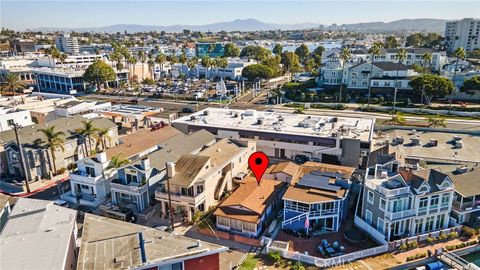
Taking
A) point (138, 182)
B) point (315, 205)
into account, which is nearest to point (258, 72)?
point (138, 182)

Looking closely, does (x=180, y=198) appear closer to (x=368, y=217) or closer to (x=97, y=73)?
(x=368, y=217)

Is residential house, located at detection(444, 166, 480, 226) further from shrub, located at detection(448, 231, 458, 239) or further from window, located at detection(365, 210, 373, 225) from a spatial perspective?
window, located at detection(365, 210, 373, 225)

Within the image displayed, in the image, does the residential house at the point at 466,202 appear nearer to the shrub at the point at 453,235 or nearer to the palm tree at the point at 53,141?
the shrub at the point at 453,235

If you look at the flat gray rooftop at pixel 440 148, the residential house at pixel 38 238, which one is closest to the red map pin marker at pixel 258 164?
the flat gray rooftop at pixel 440 148

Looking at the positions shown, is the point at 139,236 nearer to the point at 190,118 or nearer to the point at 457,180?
the point at 457,180

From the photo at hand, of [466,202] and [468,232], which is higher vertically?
[466,202]

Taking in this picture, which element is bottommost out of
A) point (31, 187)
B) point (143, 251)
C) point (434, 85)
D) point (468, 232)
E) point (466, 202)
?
point (31, 187)

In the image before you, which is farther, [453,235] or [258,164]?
[258,164]
